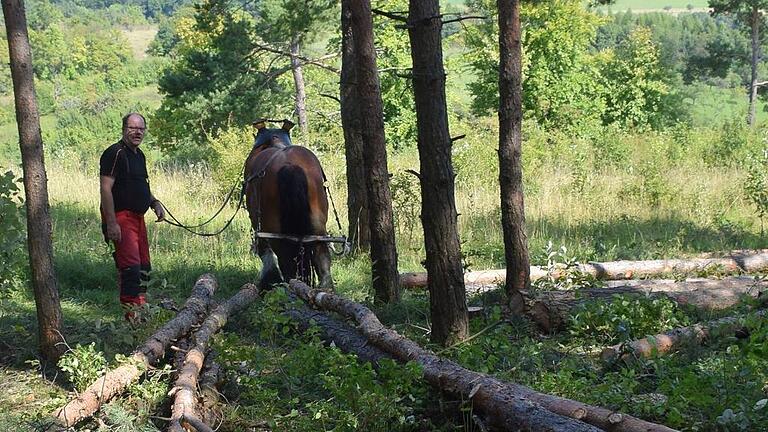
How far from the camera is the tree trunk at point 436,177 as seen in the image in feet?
20.5

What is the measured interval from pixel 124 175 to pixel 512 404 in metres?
4.92

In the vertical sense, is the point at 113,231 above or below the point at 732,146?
above

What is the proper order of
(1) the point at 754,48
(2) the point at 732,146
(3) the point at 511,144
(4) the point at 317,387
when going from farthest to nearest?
(1) the point at 754,48 → (2) the point at 732,146 → (3) the point at 511,144 → (4) the point at 317,387

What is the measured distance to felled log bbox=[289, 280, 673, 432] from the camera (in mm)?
4496

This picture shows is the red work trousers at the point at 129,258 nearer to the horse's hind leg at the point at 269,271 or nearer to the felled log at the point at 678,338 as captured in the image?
the horse's hind leg at the point at 269,271

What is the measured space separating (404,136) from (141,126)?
31352 millimetres

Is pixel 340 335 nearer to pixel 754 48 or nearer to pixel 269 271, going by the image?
pixel 269 271

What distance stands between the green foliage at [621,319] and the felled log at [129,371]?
10.7ft

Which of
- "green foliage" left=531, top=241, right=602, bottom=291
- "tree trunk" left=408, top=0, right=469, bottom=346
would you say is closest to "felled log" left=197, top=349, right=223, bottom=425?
"tree trunk" left=408, top=0, right=469, bottom=346

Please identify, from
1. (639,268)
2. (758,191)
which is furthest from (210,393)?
(758,191)

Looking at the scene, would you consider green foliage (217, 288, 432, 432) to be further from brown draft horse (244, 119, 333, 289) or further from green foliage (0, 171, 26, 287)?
brown draft horse (244, 119, 333, 289)

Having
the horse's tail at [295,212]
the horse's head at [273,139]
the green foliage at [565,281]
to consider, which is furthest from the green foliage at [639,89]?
the horse's tail at [295,212]

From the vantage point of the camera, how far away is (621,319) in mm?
7242

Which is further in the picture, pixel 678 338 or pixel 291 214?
pixel 291 214
